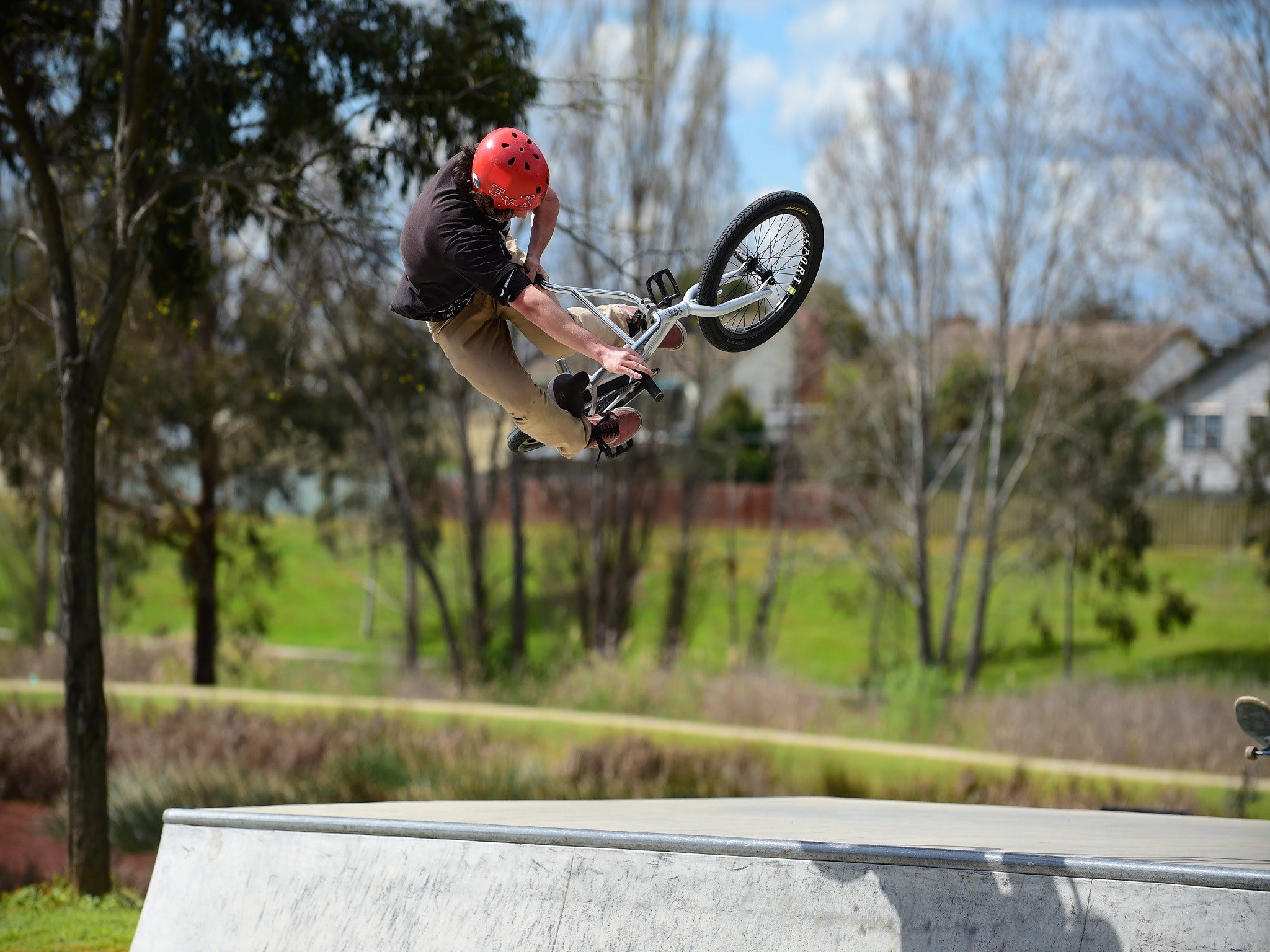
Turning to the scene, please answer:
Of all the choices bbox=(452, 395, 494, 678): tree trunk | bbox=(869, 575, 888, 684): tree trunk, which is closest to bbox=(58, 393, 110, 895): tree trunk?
bbox=(452, 395, 494, 678): tree trunk

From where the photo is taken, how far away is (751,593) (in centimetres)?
3272

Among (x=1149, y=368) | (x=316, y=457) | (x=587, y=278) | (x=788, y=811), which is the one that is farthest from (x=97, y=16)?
(x=1149, y=368)

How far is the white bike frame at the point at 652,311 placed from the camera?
5168 mm

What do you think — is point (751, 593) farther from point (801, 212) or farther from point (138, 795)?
point (801, 212)

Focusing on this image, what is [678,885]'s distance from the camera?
472cm

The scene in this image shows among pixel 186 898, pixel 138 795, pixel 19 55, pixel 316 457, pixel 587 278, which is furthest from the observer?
pixel 316 457

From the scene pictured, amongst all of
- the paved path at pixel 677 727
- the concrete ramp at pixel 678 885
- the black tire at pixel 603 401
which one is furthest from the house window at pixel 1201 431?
the black tire at pixel 603 401

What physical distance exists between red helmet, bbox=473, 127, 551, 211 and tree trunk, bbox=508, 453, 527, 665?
17.4 m

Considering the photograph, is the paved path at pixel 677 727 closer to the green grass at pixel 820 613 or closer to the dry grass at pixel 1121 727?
the dry grass at pixel 1121 727

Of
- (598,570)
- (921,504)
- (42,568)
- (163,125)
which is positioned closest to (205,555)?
(42,568)

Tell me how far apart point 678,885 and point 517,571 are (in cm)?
1773

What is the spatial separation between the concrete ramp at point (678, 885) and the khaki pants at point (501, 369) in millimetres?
1776

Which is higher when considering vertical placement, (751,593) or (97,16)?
(97,16)

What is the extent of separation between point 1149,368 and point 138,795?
20727mm
